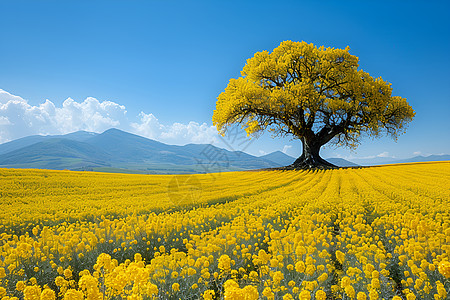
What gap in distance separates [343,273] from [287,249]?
1016mm

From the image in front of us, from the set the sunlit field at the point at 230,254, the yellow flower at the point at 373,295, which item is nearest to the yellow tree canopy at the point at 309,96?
the sunlit field at the point at 230,254

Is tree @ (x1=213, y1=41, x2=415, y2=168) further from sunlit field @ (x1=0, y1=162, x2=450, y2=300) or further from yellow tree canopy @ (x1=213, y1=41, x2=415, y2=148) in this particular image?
sunlit field @ (x1=0, y1=162, x2=450, y2=300)

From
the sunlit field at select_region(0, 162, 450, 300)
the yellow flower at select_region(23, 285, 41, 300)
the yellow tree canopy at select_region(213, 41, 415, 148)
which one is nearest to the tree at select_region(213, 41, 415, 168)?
the yellow tree canopy at select_region(213, 41, 415, 148)

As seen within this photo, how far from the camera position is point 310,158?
31531 millimetres

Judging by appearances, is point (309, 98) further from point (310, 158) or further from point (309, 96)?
point (310, 158)

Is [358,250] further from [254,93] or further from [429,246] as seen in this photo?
[254,93]

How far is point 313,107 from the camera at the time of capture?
28.5 meters

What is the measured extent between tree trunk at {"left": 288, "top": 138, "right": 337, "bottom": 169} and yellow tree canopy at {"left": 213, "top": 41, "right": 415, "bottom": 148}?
2.55ft

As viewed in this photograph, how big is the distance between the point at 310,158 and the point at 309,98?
317 inches

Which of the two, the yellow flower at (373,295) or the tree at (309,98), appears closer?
the yellow flower at (373,295)

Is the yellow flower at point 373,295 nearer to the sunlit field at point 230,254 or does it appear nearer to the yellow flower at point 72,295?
the sunlit field at point 230,254

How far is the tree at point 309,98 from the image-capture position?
27.4m

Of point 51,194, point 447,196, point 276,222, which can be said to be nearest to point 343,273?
point 276,222

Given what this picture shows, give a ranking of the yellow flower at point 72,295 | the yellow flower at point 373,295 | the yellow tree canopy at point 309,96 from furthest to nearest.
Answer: the yellow tree canopy at point 309,96 → the yellow flower at point 373,295 → the yellow flower at point 72,295
